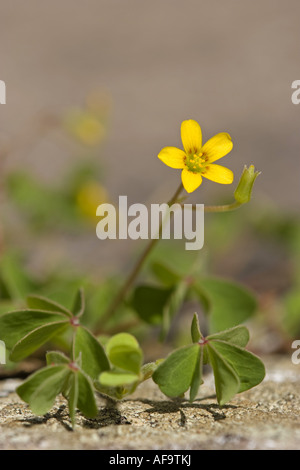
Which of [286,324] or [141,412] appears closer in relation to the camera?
[141,412]

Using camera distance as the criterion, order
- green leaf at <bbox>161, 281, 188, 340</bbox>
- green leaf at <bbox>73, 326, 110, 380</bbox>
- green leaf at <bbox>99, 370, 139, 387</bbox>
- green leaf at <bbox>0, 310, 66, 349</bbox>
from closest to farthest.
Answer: green leaf at <bbox>99, 370, 139, 387</bbox>
green leaf at <bbox>73, 326, 110, 380</bbox>
green leaf at <bbox>0, 310, 66, 349</bbox>
green leaf at <bbox>161, 281, 188, 340</bbox>

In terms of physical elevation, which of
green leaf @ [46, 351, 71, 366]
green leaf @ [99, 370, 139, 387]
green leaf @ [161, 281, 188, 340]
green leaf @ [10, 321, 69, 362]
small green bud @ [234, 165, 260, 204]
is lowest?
green leaf @ [99, 370, 139, 387]

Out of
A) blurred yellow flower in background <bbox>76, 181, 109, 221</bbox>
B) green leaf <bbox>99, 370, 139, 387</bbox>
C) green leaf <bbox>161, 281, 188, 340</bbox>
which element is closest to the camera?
green leaf <bbox>99, 370, 139, 387</bbox>

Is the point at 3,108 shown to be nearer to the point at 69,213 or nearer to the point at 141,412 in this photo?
the point at 69,213

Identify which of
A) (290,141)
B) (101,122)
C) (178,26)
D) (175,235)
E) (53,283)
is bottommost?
(53,283)

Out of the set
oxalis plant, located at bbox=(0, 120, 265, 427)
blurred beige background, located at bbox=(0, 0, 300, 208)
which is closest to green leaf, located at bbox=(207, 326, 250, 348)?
oxalis plant, located at bbox=(0, 120, 265, 427)

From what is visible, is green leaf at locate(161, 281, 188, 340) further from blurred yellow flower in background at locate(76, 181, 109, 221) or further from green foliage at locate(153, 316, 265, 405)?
blurred yellow flower in background at locate(76, 181, 109, 221)

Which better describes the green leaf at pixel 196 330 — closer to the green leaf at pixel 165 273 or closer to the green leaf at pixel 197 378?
the green leaf at pixel 197 378

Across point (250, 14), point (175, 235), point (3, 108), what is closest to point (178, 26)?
point (250, 14)

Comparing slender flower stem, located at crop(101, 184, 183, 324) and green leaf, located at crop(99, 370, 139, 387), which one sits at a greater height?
slender flower stem, located at crop(101, 184, 183, 324)
